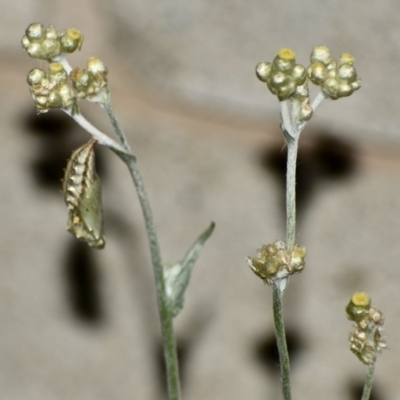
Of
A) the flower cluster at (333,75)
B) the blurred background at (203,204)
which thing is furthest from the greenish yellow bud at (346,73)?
the blurred background at (203,204)

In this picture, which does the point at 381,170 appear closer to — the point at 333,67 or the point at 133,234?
the point at 133,234

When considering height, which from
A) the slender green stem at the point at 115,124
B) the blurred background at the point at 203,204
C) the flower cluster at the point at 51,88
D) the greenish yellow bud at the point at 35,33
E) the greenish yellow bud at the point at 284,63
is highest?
the greenish yellow bud at the point at 35,33

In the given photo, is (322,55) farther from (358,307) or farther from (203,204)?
(203,204)

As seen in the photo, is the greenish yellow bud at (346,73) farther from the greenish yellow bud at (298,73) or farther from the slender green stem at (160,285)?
the slender green stem at (160,285)

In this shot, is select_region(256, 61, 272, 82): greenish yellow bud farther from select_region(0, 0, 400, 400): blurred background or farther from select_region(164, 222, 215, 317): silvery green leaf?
select_region(0, 0, 400, 400): blurred background

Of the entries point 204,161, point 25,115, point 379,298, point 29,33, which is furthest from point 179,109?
point 29,33
